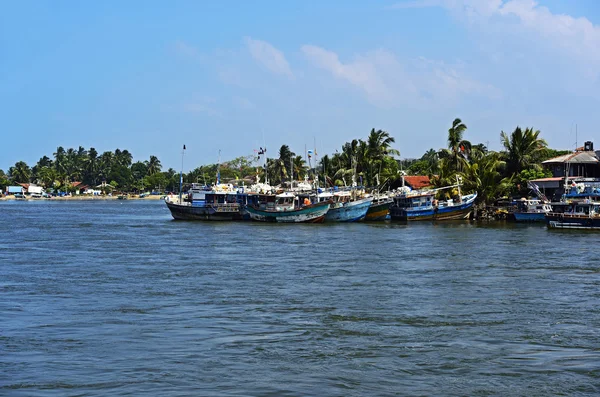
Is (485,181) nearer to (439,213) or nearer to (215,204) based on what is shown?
(439,213)

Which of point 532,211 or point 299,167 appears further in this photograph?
point 299,167

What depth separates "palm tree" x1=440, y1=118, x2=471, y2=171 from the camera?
77.9 metres

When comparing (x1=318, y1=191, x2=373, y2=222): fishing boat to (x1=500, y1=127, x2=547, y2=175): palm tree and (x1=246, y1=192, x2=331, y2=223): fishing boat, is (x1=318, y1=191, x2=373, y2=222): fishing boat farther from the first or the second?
(x1=500, y1=127, x2=547, y2=175): palm tree

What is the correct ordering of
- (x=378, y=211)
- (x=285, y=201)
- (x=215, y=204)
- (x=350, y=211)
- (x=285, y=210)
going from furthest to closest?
(x=215, y=204) → (x=378, y=211) → (x=285, y=201) → (x=350, y=211) → (x=285, y=210)

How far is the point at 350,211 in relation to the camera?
66.6m

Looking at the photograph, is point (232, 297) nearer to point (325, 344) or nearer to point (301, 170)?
point (325, 344)

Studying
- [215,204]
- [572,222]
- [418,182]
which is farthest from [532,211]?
[215,204]

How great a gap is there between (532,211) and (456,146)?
16.3 meters

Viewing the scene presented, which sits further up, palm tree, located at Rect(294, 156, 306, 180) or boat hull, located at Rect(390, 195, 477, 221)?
palm tree, located at Rect(294, 156, 306, 180)

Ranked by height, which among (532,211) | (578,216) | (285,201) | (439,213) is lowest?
(439,213)

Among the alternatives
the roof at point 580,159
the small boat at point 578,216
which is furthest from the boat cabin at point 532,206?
the roof at point 580,159

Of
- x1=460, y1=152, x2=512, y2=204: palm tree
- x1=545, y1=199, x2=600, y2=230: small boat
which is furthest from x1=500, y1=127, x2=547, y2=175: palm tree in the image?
x1=545, y1=199, x2=600, y2=230: small boat

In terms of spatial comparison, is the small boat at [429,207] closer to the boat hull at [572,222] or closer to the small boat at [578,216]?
the small boat at [578,216]

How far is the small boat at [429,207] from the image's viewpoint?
68.5m
